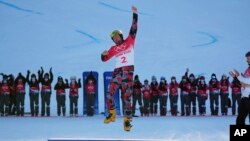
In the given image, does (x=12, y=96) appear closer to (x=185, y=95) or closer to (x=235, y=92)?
(x=185, y=95)

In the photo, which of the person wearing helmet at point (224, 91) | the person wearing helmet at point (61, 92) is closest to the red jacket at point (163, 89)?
the person wearing helmet at point (224, 91)

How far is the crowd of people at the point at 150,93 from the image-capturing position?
922 centimetres

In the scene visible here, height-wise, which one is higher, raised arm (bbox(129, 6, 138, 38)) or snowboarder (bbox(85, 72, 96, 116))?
raised arm (bbox(129, 6, 138, 38))

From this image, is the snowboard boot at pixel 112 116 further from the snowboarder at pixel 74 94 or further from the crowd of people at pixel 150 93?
the snowboarder at pixel 74 94

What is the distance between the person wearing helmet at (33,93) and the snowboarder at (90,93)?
1.24m

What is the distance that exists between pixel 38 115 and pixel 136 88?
2.46m

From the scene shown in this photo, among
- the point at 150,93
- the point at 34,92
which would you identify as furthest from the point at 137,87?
the point at 34,92

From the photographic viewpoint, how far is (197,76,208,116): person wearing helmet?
922 cm

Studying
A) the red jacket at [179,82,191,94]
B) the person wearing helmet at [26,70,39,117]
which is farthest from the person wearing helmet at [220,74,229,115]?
the person wearing helmet at [26,70,39,117]

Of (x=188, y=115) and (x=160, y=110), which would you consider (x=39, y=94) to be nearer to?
(x=160, y=110)

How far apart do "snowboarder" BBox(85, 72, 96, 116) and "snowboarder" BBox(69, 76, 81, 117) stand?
40cm

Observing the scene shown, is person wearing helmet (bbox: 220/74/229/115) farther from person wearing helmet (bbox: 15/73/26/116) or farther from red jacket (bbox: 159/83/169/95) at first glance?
person wearing helmet (bbox: 15/73/26/116)

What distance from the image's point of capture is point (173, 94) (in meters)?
9.43

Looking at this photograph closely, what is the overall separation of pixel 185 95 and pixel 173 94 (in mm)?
284
